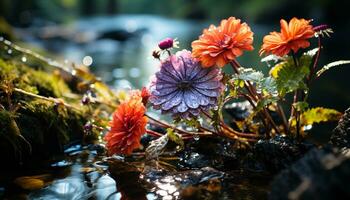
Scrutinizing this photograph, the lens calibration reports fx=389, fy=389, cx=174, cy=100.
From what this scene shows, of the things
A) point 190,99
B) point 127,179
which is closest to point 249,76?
point 190,99

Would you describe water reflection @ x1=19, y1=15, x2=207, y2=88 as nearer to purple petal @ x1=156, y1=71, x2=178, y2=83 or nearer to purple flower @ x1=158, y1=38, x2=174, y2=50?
purple petal @ x1=156, y1=71, x2=178, y2=83

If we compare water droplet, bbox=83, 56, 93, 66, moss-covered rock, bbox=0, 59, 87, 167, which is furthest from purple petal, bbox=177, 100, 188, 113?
water droplet, bbox=83, 56, 93, 66

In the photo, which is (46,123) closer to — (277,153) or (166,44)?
(166,44)

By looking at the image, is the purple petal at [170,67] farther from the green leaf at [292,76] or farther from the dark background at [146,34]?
the dark background at [146,34]

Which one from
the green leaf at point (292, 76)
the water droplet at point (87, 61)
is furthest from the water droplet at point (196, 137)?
the water droplet at point (87, 61)

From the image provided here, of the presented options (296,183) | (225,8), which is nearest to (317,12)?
(225,8)

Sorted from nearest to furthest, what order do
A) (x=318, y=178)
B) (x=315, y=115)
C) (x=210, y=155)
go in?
(x=318, y=178)
(x=315, y=115)
(x=210, y=155)
